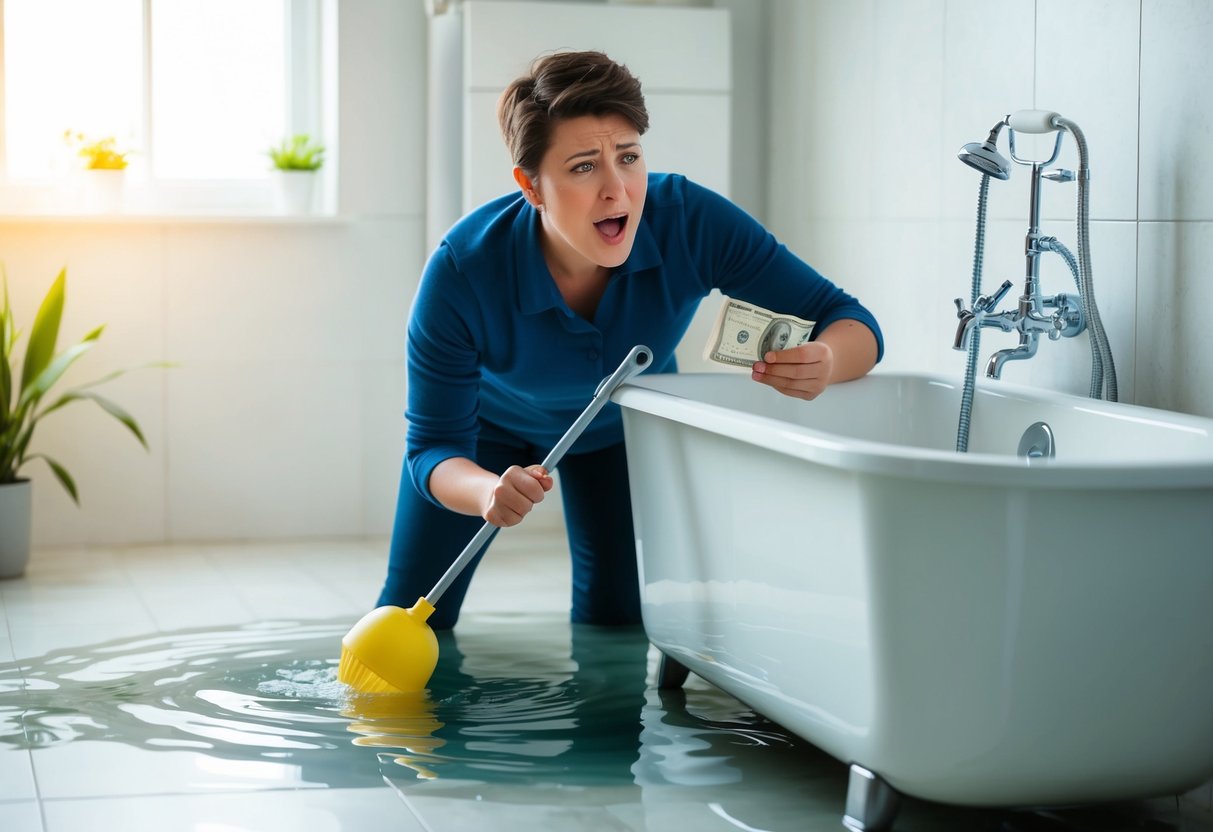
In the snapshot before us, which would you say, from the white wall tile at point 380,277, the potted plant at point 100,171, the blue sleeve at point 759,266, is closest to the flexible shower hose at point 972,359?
the blue sleeve at point 759,266

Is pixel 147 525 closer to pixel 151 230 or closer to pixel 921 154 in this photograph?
pixel 151 230

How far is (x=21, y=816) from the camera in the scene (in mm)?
1831

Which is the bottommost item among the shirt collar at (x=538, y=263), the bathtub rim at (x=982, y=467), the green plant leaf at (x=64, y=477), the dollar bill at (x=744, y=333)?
the green plant leaf at (x=64, y=477)

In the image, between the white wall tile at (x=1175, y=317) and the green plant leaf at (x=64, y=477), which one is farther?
the green plant leaf at (x=64, y=477)

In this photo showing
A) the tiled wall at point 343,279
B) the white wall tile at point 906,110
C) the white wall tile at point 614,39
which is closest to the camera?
the white wall tile at point 906,110

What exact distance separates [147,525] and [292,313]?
64 centimetres

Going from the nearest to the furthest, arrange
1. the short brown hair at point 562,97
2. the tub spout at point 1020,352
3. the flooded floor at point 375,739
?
the flooded floor at point 375,739 → the short brown hair at point 562,97 → the tub spout at point 1020,352

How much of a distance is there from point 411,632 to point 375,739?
212 millimetres

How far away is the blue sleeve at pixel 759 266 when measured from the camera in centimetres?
240

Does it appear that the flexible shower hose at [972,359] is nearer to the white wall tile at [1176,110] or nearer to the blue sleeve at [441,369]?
the white wall tile at [1176,110]

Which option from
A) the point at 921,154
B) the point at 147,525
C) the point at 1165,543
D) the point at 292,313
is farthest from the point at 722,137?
the point at 1165,543

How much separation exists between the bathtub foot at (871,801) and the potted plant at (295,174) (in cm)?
259

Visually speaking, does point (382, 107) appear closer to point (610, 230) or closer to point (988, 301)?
point (610, 230)

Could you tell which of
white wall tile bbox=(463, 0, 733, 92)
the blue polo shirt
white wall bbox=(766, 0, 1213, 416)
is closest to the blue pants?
the blue polo shirt
